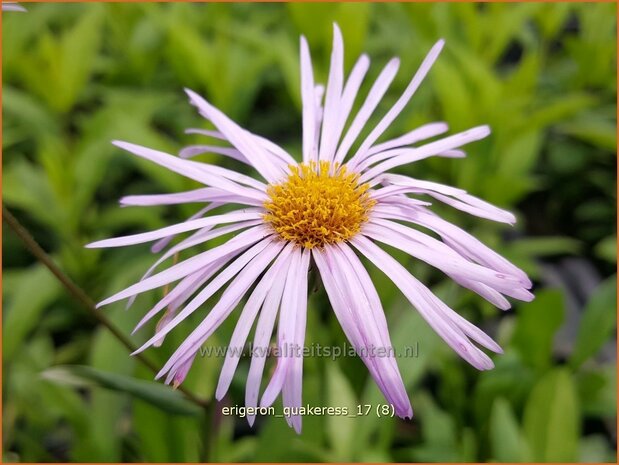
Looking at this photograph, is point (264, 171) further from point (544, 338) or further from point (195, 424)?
point (544, 338)

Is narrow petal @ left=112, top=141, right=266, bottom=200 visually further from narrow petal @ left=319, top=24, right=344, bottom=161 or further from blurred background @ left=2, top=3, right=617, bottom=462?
blurred background @ left=2, top=3, right=617, bottom=462

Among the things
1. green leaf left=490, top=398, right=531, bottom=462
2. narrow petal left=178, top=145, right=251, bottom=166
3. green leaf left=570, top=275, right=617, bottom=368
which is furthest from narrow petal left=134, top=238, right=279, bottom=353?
green leaf left=570, top=275, right=617, bottom=368

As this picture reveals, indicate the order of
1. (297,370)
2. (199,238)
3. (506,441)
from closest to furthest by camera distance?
1. (297,370)
2. (199,238)
3. (506,441)

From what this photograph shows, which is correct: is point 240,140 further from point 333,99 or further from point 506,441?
point 506,441

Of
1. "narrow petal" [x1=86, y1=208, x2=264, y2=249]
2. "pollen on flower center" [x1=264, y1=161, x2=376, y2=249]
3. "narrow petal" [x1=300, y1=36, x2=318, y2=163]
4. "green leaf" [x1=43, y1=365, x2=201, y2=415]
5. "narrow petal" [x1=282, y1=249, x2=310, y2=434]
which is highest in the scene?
"narrow petal" [x1=300, y1=36, x2=318, y2=163]

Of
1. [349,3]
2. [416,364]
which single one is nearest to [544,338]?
[416,364]

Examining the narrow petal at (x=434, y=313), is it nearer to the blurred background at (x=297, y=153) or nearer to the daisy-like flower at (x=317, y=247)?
the daisy-like flower at (x=317, y=247)

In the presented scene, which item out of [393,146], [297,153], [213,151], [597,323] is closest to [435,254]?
[393,146]
